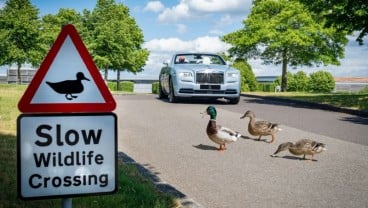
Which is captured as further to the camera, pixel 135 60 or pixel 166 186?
pixel 135 60

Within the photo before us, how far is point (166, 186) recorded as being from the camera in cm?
510

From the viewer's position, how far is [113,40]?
4722cm

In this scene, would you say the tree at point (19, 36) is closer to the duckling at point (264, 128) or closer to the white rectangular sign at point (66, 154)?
the duckling at point (264, 128)

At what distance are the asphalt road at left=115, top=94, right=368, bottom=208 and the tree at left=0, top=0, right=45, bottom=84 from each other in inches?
1279

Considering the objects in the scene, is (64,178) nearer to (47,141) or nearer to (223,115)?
(47,141)

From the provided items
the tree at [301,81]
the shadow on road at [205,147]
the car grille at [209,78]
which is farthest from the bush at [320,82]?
the shadow on road at [205,147]

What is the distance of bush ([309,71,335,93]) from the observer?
39969 millimetres

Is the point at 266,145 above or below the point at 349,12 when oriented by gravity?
below

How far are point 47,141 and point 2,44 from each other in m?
41.3

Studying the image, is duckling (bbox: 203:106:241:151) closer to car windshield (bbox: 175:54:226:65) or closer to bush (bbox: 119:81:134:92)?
car windshield (bbox: 175:54:226:65)

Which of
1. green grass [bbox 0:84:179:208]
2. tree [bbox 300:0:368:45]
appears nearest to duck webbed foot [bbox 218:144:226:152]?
green grass [bbox 0:84:179:208]

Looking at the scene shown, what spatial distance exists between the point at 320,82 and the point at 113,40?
69.8ft

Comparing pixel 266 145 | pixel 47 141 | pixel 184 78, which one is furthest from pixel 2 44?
pixel 47 141

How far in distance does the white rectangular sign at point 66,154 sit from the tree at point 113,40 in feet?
144
